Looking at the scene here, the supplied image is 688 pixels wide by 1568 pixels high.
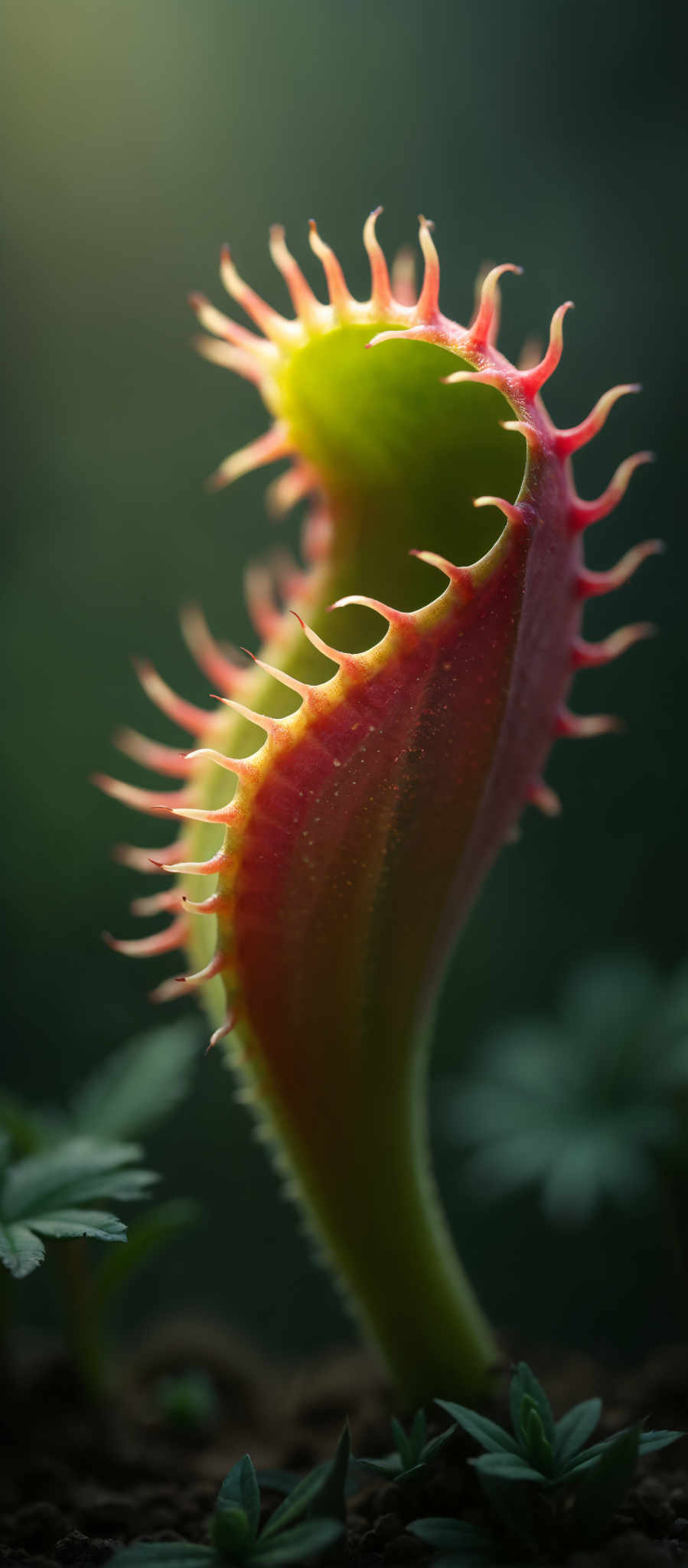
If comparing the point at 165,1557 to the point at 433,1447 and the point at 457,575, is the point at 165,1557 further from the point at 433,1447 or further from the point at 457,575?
the point at 457,575

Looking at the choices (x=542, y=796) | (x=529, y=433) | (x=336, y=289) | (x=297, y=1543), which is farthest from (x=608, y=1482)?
(x=336, y=289)

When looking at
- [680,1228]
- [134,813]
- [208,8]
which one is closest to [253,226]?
[208,8]

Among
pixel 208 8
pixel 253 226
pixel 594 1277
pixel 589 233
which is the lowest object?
pixel 594 1277

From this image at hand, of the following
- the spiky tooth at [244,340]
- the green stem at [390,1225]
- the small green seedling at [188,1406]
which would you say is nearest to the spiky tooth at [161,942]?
the green stem at [390,1225]

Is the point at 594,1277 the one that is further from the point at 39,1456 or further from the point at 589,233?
the point at 589,233

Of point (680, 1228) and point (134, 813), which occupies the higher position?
point (134, 813)

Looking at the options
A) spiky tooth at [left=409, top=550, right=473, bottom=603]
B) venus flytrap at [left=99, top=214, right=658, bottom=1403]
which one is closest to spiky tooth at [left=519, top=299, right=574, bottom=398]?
venus flytrap at [left=99, top=214, right=658, bottom=1403]
